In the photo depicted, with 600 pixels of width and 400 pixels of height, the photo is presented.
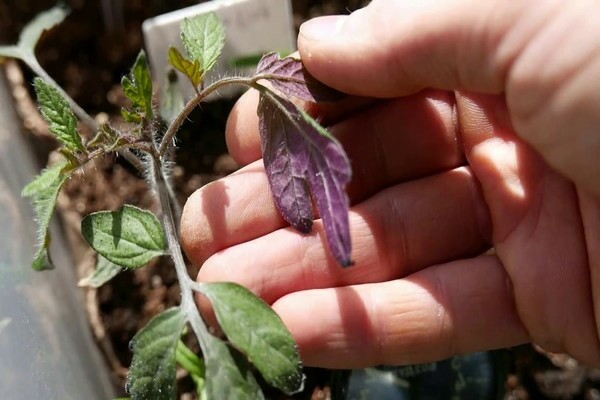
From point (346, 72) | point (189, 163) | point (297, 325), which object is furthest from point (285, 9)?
point (297, 325)

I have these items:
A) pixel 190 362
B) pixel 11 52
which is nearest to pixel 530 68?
pixel 190 362

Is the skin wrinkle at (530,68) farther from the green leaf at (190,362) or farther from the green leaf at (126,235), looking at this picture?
the green leaf at (190,362)

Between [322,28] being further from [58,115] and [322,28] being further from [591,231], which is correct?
[591,231]

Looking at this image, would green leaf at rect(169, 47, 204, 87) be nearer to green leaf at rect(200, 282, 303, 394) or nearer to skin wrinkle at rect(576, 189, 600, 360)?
green leaf at rect(200, 282, 303, 394)

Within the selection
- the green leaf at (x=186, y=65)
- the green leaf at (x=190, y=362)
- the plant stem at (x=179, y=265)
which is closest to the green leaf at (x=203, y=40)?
the green leaf at (x=186, y=65)

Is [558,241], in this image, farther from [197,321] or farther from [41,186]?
[41,186]

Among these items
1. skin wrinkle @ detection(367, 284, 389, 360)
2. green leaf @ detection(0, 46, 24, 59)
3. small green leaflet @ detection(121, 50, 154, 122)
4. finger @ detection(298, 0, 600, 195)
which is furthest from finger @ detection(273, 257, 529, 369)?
green leaf @ detection(0, 46, 24, 59)
